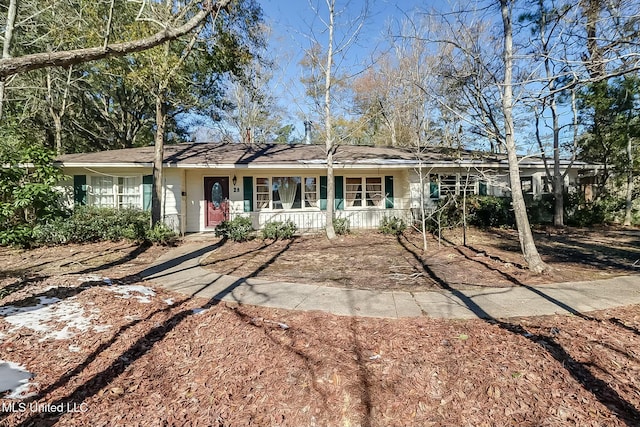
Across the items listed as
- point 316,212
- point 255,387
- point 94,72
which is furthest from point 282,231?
point 94,72

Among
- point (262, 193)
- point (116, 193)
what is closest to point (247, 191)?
point (262, 193)

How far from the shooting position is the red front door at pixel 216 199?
39.3 ft

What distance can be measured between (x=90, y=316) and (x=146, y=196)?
8391 mm

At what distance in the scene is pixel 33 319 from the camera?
3.70 metres

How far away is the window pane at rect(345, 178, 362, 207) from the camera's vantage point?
12891 millimetres

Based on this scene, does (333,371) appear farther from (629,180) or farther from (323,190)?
(629,180)

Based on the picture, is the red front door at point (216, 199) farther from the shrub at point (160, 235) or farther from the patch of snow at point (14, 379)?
the patch of snow at point (14, 379)

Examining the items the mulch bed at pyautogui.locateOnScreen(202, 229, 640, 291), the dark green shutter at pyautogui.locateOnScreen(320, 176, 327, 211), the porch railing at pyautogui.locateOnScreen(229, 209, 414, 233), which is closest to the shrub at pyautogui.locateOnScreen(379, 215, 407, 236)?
the mulch bed at pyautogui.locateOnScreen(202, 229, 640, 291)

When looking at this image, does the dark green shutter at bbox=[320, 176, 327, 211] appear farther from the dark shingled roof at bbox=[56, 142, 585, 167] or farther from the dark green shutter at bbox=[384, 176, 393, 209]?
the dark green shutter at bbox=[384, 176, 393, 209]

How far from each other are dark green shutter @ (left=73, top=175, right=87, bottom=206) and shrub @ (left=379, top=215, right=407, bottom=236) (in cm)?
1124

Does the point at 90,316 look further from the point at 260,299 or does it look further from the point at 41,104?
the point at 41,104

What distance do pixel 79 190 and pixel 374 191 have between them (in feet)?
37.8

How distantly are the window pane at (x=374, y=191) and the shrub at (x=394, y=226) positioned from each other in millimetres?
1424

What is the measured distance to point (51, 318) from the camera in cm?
374
